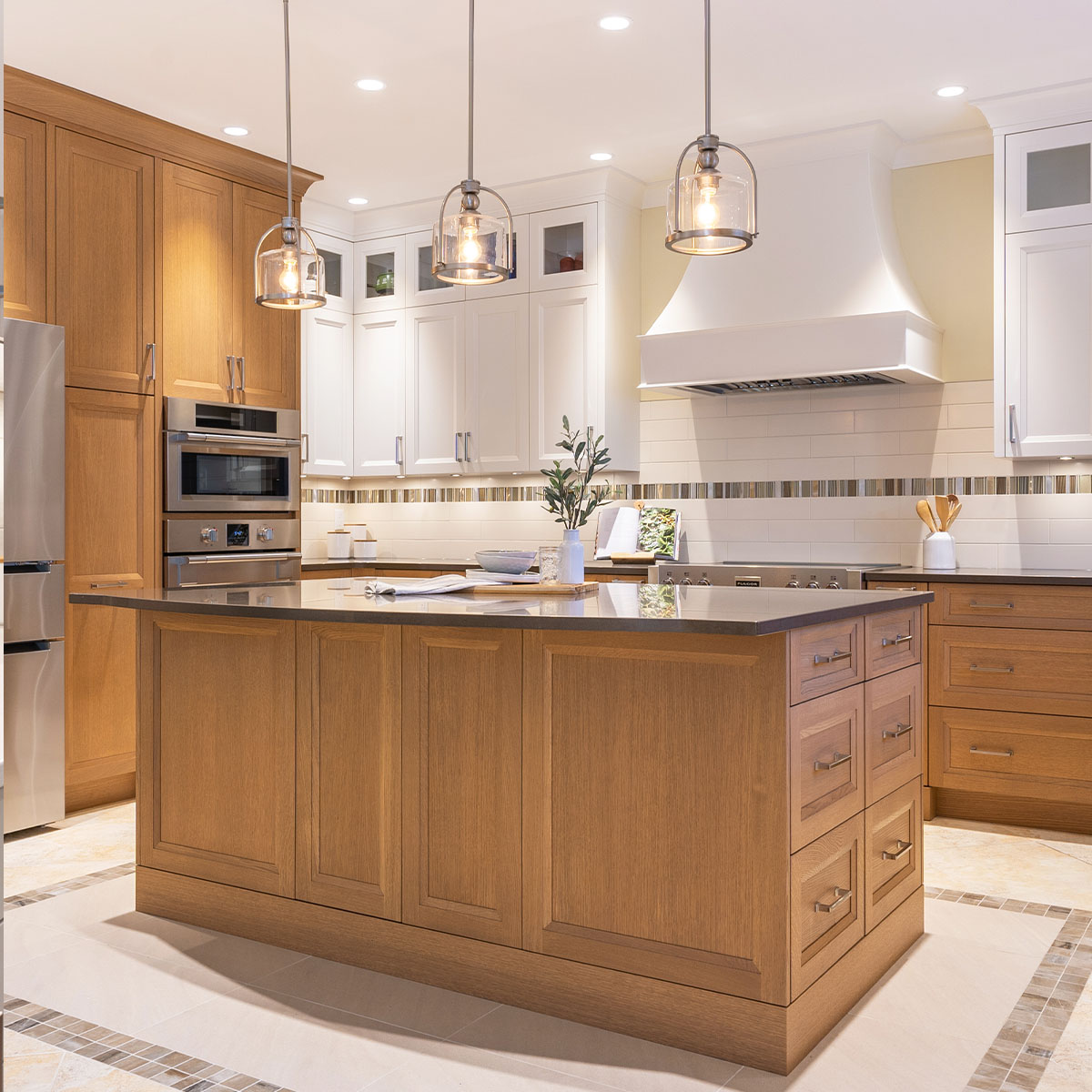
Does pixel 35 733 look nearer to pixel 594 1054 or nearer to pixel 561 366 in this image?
pixel 594 1054

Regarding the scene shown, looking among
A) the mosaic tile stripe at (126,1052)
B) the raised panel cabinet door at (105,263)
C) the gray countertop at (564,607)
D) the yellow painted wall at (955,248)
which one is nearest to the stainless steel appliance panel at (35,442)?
the raised panel cabinet door at (105,263)

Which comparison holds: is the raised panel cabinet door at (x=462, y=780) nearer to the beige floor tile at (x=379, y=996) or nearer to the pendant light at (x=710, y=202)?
the beige floor tile at (x=379, y=996)

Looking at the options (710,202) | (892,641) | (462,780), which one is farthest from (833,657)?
(710,202)

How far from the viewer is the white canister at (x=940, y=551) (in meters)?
4.32

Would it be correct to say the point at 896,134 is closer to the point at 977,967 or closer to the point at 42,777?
the point at 977,967

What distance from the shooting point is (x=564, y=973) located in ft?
7.75

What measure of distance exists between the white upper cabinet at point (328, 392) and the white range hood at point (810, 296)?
5.88ft

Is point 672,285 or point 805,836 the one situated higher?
point 672,285

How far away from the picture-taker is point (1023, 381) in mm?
4141

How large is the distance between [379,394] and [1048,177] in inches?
128

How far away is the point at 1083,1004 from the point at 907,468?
8.53 feet

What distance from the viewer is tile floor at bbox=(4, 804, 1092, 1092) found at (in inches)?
83.0

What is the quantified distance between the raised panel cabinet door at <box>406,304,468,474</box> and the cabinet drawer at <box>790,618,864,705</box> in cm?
325

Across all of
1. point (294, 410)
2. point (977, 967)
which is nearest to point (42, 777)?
point (294, 410)
